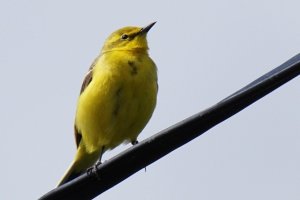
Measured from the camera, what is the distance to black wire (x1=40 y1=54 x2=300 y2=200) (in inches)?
173

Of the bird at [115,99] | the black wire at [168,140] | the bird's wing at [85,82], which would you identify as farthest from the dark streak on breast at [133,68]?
the black wire at [168,140]

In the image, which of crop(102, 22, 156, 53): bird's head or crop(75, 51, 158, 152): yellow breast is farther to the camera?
crop(102, 22, 156, 53): bird's head

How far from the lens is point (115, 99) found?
Result: 7.74 meters

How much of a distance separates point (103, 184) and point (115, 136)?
3069 mm

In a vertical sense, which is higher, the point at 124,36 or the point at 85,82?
the point at 124,36

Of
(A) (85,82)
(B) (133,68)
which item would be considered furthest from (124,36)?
(B) (133,68)

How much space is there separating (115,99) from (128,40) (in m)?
1.68

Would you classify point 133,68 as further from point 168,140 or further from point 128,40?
point 168,140

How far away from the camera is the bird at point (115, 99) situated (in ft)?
25.4

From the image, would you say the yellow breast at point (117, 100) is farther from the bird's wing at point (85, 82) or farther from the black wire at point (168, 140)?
the black wire at point (168, 140)

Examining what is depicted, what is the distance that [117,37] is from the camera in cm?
940

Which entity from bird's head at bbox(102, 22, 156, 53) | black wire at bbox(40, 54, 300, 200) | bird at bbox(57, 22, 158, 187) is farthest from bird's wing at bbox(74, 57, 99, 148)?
black wire at bbox(40, 54, 300, 200)

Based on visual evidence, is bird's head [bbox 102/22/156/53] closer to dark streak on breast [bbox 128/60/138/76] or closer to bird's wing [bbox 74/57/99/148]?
bird's wing [bbox 74/57/99/148]

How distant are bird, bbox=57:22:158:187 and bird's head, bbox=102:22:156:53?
0.51 ft
